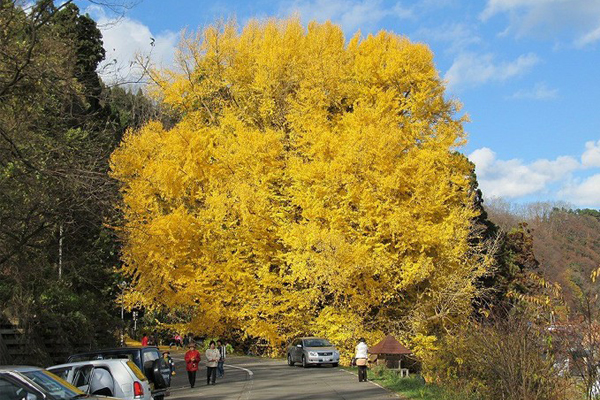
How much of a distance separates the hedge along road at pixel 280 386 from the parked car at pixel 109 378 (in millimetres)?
6262

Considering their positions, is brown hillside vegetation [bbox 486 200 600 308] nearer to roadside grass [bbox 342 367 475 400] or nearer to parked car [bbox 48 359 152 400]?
roadside grass [bbox 342 367 475 400]

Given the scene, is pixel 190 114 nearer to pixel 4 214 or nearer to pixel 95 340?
pixel 95 340

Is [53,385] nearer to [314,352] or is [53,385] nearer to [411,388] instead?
[411,388]

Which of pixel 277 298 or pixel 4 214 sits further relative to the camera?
pixel 277 298

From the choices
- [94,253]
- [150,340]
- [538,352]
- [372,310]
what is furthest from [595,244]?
[538,352]

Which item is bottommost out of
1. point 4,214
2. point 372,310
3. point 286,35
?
point 372,310

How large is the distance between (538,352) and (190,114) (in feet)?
92.8

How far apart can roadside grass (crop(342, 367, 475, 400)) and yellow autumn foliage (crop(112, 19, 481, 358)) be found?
6217mm

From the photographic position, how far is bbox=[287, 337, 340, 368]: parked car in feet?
97.2

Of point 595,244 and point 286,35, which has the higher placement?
point 286,35

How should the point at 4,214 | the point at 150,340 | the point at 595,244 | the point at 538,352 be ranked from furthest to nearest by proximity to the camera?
the point at 595,244 → the point at 150,340 → the point at 4,214 → the point at 538,352

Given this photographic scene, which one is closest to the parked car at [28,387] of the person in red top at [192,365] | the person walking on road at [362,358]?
the person walking on road at [362,358]

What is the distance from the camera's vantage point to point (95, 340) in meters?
27.8

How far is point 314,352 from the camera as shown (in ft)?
97.6
